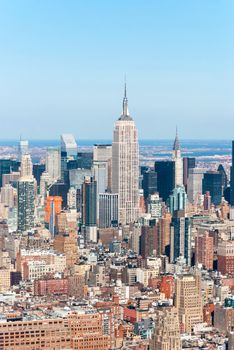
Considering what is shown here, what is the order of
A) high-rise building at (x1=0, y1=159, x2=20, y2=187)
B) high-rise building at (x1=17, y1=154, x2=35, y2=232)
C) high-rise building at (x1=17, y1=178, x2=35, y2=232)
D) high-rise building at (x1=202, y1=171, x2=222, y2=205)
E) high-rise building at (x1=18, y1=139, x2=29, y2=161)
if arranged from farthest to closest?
high-rise building at (x1=202, y1=171, x2=222, y2=205) → high-rise building at (x1=0, y1=159, x2=20, y2=187) → high-rise building at (x1=17, y1=154, x2=35, y2=232) → high-rise building at (x1=17, y1=178, x2=35, y2=232) → high-rise building at (x1=18, y1=139, x2=29, y2=161)

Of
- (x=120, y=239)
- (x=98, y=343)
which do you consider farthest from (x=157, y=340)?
(x=120, y=239)

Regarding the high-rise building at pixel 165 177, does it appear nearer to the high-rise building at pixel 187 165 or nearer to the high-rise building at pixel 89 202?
the high-rise building at pixel 187 165

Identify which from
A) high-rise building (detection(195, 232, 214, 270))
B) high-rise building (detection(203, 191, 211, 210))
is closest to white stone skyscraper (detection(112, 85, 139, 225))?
high-rise building (detection(203, 191, 211, 210))

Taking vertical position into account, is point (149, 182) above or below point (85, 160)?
below

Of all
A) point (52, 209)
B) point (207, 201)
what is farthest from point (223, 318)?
point (207, 201)

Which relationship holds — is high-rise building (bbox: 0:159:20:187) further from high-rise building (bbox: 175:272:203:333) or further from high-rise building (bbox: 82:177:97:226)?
high-rise building (bbox: 175:272:203:333)

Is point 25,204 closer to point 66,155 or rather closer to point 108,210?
point 108,210
